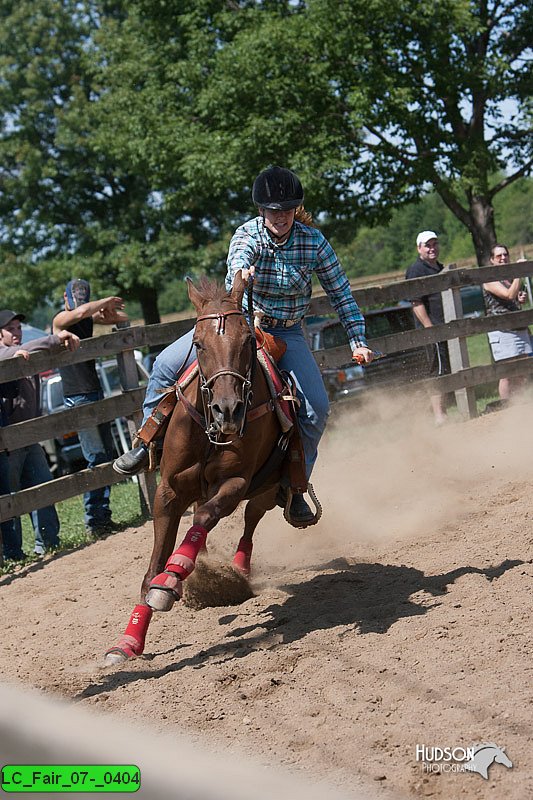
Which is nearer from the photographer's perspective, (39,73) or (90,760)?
(90,760)

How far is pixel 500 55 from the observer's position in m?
20.0

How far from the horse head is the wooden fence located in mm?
3500

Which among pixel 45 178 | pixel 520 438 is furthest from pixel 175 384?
pixel 45 178

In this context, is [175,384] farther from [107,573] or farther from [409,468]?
[409,468]

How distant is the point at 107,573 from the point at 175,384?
2368 millimetres

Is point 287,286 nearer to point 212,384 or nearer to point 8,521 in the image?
point 212,384

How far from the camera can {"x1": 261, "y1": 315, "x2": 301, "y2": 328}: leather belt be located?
6309 mm

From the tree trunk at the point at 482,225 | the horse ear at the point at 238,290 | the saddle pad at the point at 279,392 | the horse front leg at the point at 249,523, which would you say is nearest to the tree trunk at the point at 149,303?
the tree trunk at the point at 482,225

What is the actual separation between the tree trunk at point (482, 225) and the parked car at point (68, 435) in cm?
846

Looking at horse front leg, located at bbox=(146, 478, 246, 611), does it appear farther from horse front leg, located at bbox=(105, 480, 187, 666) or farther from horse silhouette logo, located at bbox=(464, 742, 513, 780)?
horse silhouette logo, located at bbox=(464, 742, 513, 780)

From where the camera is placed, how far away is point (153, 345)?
924 cm

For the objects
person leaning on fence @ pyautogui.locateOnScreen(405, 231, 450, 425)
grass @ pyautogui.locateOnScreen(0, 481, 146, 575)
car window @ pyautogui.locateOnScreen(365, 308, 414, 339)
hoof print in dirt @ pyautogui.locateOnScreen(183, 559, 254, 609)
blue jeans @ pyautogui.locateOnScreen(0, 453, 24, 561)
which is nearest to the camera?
hoof print in dirt @ pyautogui.locateOnScreen(183, 559, 254, 609)

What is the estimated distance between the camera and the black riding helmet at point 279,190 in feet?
19.2

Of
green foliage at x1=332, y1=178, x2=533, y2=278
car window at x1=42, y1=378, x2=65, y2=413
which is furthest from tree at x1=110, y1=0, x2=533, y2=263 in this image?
green foliage at x1=332, y1=178, x2=533, y2=278
